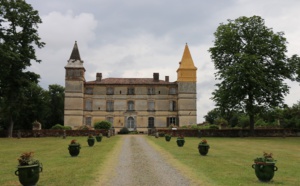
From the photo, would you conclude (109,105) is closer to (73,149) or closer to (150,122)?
(150,122)

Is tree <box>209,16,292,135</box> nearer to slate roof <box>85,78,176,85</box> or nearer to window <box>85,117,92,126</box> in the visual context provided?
slate roof <box>85,78,176,85</box>

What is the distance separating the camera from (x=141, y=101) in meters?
56.3

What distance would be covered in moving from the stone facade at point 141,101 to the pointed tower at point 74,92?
433 mm

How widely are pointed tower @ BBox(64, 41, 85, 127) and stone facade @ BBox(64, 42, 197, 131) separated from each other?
0.43 m

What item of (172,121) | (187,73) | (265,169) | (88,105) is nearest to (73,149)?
(265,169)

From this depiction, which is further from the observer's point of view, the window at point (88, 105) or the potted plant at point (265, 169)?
the window at point (88, 105)

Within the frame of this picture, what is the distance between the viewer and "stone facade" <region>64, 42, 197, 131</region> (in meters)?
54.9

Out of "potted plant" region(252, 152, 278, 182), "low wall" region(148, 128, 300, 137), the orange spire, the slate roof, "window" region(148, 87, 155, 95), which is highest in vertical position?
the orange spire

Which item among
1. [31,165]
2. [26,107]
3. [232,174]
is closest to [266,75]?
[232,174]

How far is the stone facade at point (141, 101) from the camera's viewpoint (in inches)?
2162

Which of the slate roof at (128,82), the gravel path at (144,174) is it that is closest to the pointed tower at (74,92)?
the slate roof at (128,82)

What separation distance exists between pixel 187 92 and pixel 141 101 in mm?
7813

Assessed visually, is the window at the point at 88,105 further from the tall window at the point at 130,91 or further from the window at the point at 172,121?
the window at the point at 172,121

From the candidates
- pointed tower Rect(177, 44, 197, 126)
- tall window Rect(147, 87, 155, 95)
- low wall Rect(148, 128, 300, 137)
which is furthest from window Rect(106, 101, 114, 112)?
low wall Rect(148, 128, 300, 137)
